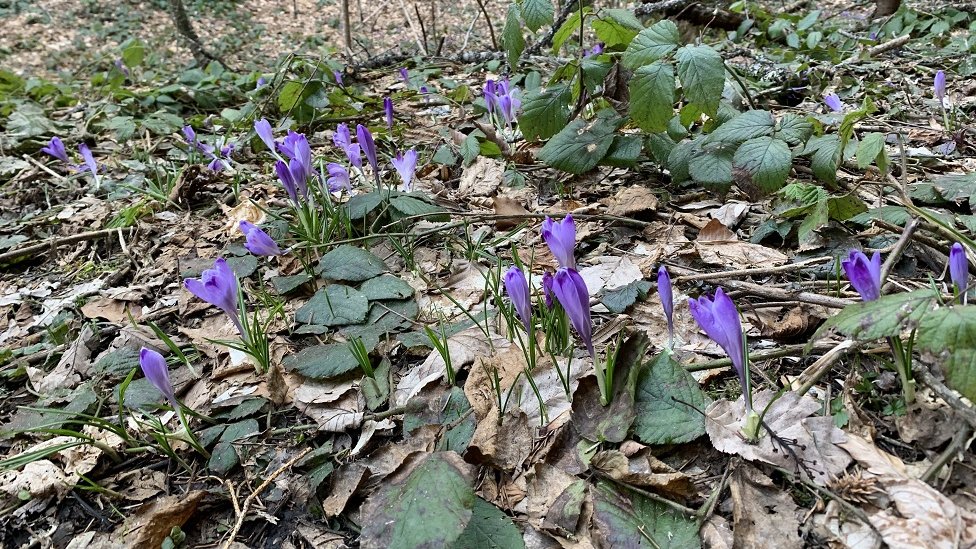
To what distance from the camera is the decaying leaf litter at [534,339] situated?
1110 mm

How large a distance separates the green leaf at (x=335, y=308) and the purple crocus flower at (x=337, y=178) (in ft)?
2.15

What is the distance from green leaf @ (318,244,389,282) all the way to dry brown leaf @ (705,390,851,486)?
4.00ft

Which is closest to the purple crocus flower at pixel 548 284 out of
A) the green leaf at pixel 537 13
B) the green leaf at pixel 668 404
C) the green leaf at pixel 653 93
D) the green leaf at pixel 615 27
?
the green leaf at pixel 668 404

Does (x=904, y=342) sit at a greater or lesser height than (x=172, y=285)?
greater

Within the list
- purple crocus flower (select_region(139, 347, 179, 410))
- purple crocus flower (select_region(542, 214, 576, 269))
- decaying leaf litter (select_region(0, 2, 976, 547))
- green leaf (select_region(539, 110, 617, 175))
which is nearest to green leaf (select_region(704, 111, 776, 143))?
decaying leaf litter (select_region(0, 2, 976, 547))

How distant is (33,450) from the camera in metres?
1.52

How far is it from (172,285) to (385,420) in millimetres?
1351

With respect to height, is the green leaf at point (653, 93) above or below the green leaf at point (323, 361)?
above

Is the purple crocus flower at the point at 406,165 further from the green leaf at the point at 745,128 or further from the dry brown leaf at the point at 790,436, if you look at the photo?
the dry brown leaf at the point at 790,436

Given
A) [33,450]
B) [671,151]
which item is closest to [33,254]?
[33,450]

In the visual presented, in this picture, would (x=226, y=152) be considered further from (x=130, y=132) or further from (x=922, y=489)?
(x=922, y=489)

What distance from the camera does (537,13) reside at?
7.12 feet

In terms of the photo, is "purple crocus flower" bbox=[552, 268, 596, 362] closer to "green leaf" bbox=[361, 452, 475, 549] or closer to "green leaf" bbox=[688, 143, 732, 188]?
"green leaf" bbox=[361, 452, 475, 549]

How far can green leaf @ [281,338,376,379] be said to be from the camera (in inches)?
63.4
